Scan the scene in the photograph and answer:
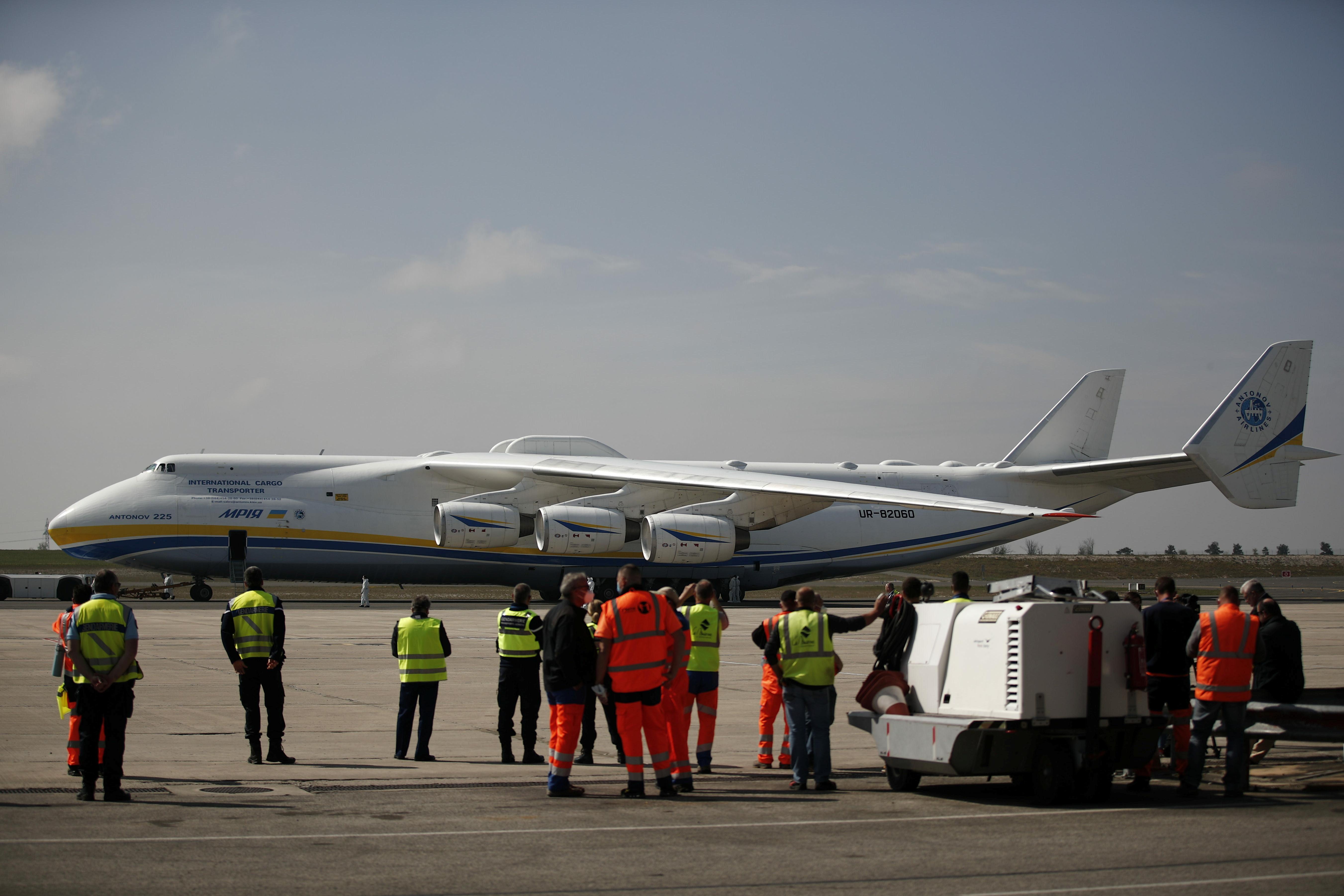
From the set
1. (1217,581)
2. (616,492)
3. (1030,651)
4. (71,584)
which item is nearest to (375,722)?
(1030,651)

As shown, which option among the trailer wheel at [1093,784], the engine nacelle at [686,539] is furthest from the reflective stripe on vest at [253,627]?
the engine nacelle at [686,539]

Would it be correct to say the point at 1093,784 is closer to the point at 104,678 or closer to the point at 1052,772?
the point at 1052,772

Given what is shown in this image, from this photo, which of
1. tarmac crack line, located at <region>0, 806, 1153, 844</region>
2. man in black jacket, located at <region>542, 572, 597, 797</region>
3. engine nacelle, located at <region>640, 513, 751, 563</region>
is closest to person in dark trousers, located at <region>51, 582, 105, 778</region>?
tarmac crack line, located at <region>0, 806, 1153, 844</region>

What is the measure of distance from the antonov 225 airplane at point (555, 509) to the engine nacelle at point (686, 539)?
0.11 ft

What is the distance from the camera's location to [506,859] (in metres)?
6.04

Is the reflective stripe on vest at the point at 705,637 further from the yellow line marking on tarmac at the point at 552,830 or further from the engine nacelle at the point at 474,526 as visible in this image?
the engine nacelle at the point at 474,526

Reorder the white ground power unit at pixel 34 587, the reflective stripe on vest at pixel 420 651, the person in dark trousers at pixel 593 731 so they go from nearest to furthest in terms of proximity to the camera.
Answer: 1. the person in dark trousers at pixel 593 731
2. the reflective stripe on vest at pixel 420 651
3. the white ground power unit at pixel 34 587

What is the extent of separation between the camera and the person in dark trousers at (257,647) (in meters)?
9.22

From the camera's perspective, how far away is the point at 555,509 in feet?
92.1

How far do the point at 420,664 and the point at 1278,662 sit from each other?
21.4 ft

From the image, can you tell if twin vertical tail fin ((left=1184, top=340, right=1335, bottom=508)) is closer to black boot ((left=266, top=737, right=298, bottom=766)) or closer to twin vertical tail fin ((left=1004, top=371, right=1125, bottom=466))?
twin vertical tail fin ((left=1004, top=371, right=1125, bottom=466))

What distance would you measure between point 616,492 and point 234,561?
8.83 m

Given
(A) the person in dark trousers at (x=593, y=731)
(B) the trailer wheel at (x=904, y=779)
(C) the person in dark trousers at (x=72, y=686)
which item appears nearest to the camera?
(C) the person in dark trousers at (x=72, y=686)

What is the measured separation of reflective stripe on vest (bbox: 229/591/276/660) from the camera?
9.32 m
